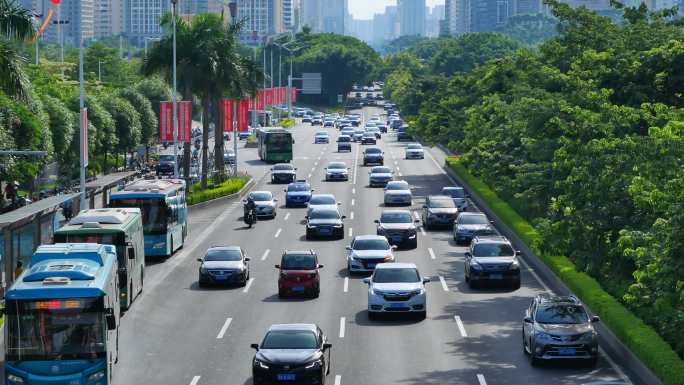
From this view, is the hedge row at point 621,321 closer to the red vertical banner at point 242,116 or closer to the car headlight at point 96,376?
the car headlight at point 96,376

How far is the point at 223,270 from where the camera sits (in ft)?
148

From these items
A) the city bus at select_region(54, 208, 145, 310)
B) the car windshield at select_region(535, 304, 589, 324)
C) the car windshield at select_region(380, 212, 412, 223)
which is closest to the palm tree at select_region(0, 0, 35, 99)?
the city bus at select_region(54, 208, 145, 310)

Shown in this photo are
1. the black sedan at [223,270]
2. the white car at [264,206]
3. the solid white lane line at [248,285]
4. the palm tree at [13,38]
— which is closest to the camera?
the palm tree at [13,38]

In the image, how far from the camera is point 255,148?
130 meters

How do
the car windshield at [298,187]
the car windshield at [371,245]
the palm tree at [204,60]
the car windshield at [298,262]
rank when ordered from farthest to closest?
the palm tree at [204,60] < the car windshield at [298,187] < the car windshield at [371,245] < the car windshield at [298,262]

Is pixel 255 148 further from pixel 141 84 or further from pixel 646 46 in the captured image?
pixel 646 46

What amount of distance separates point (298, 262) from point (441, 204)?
2163cm

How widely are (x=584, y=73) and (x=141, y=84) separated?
226 feet

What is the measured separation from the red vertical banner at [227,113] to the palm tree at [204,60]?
347 centimetres

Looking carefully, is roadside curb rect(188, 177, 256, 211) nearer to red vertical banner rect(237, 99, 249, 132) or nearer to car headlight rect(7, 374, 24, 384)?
red vertical banner rect(237, 99, 249, 132)

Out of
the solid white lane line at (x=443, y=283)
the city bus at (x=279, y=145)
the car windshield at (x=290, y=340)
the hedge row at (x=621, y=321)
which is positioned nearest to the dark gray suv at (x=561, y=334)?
the hedge row at (x=621, y=321)

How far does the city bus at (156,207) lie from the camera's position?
4928cm

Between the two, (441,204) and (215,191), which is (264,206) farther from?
(441,204)

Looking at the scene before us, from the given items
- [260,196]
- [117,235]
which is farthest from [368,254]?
[260,196]
